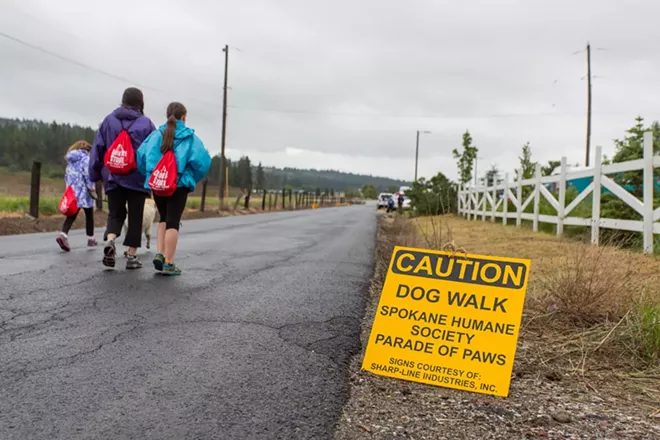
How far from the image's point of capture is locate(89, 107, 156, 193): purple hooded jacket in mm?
6070

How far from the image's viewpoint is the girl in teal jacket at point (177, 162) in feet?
18.7

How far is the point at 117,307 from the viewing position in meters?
4.18

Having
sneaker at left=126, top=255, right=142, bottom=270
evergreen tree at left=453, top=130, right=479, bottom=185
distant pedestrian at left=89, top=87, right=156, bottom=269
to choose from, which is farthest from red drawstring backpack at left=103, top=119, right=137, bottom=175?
evergreen tree at left=453, top=130, right=479, bottom=185

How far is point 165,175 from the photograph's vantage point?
18.4 ft

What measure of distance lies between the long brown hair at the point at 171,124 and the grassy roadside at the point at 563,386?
8.94ft

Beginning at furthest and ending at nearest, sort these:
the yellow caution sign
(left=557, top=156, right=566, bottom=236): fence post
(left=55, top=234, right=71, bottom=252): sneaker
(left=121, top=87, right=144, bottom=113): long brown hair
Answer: (left=557, top=156, right=566, bottom=236): fence post → (left=55, top=234, right=71, bottom=252): sneaker → (left=121, top=87, right=144, bottom=113): long brown hair → the yellow caution sign

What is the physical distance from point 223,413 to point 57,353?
127cm

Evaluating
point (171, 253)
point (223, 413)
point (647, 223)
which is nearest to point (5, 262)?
point (171, 253)

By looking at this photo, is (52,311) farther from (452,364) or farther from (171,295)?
(452,364)

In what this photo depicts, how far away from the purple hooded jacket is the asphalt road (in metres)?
1.00

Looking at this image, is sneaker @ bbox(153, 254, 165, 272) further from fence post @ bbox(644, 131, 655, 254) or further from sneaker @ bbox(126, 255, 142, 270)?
fence post @ bbox(644, 131, 655, 254)

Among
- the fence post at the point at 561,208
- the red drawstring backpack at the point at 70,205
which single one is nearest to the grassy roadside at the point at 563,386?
the red drawstring backpack at the point at 70,205

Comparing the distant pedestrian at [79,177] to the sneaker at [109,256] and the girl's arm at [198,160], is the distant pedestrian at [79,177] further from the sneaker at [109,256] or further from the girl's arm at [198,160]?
the girl's arm at [198,160]

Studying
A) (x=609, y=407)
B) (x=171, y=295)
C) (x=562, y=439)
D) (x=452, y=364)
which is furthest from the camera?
(x=171, y=295)
